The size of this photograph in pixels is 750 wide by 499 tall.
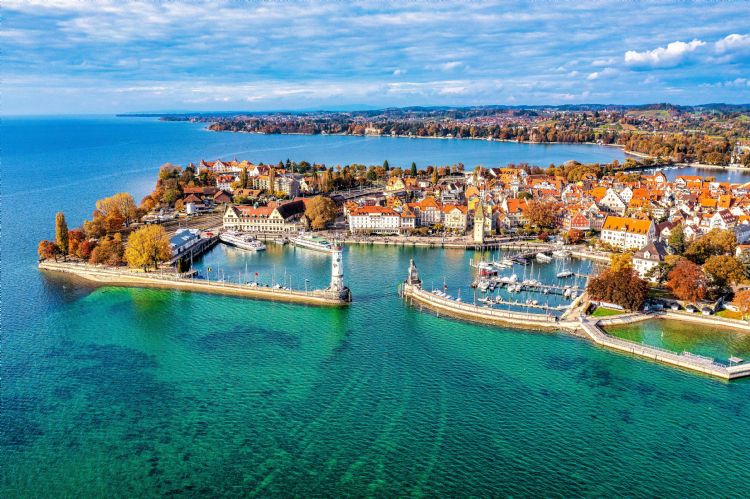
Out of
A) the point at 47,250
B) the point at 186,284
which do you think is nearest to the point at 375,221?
the point at 186,284

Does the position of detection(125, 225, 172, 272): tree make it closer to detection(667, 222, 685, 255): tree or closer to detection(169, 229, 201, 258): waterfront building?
detection(169, 229, 201, 258): waterfront building

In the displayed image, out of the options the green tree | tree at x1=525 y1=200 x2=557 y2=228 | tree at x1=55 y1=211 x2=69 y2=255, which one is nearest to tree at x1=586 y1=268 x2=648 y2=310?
the green tree

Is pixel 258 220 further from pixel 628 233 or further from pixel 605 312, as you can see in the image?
pixel 605 312

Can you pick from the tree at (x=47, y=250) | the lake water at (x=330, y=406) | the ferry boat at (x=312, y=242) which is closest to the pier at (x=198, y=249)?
the lake water at (x=330, y=406)

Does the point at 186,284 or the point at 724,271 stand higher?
the point at 724,271

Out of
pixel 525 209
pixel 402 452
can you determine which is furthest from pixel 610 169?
pixel 402 452
